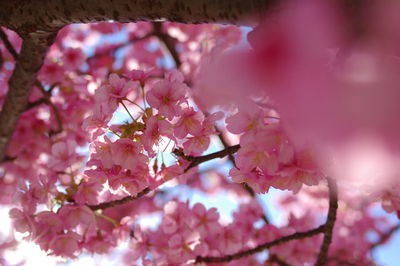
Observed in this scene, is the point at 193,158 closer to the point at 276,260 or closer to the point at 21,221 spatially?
the point at 21,221

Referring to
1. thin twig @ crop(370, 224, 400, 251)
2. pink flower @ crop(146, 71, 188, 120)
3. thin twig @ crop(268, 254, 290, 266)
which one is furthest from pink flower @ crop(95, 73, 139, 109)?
thin twig @ crop(370, 224, 400, 251)

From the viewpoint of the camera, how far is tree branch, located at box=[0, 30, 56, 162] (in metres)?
1.78

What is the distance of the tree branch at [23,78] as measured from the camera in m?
1.78

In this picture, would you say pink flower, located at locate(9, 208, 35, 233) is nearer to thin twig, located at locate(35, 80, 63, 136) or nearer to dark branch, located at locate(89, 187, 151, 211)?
dark branch, located at locate(89, 187, 151, 211)

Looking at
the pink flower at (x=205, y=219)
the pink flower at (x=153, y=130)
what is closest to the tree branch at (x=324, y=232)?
the pink flower at (x=205, y=219)

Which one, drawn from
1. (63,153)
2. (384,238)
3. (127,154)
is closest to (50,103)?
(63,153)

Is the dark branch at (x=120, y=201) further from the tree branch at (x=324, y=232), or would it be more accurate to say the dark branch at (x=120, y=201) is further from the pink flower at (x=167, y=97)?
the tree branch at (x=324, y=232)

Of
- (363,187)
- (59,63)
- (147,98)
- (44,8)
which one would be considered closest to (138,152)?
(147,98)

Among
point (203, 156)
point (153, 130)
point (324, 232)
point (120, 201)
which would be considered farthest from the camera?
point (324, 232)

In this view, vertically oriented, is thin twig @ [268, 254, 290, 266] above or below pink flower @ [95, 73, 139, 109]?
below

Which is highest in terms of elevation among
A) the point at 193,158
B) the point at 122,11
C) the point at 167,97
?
the point at 122,11

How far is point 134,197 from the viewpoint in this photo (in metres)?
1.63

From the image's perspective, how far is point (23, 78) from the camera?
2076mm

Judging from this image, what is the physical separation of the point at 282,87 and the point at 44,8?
1.14m
